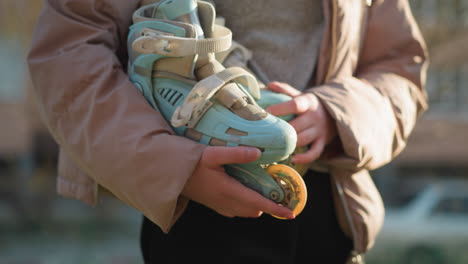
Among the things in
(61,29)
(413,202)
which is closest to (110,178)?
(61,29)

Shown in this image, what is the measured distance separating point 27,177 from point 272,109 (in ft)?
14.5

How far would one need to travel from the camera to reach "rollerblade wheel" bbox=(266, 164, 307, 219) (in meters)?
0.88

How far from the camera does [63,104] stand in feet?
3.29

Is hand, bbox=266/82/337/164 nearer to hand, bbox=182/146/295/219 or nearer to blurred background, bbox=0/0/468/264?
hand, bbox=182/146/295/219

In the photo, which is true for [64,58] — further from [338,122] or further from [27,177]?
[27,177]

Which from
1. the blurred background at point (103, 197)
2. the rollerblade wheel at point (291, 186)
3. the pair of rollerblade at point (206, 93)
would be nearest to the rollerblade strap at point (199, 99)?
the pair of rollerblade at point (206, 93)

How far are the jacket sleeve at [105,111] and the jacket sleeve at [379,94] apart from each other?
0.30 meters

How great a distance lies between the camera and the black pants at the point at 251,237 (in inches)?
42.6

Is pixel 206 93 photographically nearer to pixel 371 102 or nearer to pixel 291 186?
pixel 291 186

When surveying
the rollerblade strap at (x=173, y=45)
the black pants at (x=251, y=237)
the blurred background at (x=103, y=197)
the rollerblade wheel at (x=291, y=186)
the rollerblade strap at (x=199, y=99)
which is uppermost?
the rollerblade strap at (x=173, y=45)

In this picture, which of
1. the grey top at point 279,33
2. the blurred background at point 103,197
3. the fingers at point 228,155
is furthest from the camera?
the blurred background at point 103,197

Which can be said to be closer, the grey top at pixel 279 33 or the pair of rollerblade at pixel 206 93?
the pair of rollerblade at pixel 206 93

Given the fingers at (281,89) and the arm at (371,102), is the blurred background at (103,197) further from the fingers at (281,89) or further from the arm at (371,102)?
the fingers at (281,89)

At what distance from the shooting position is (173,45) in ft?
3.00
